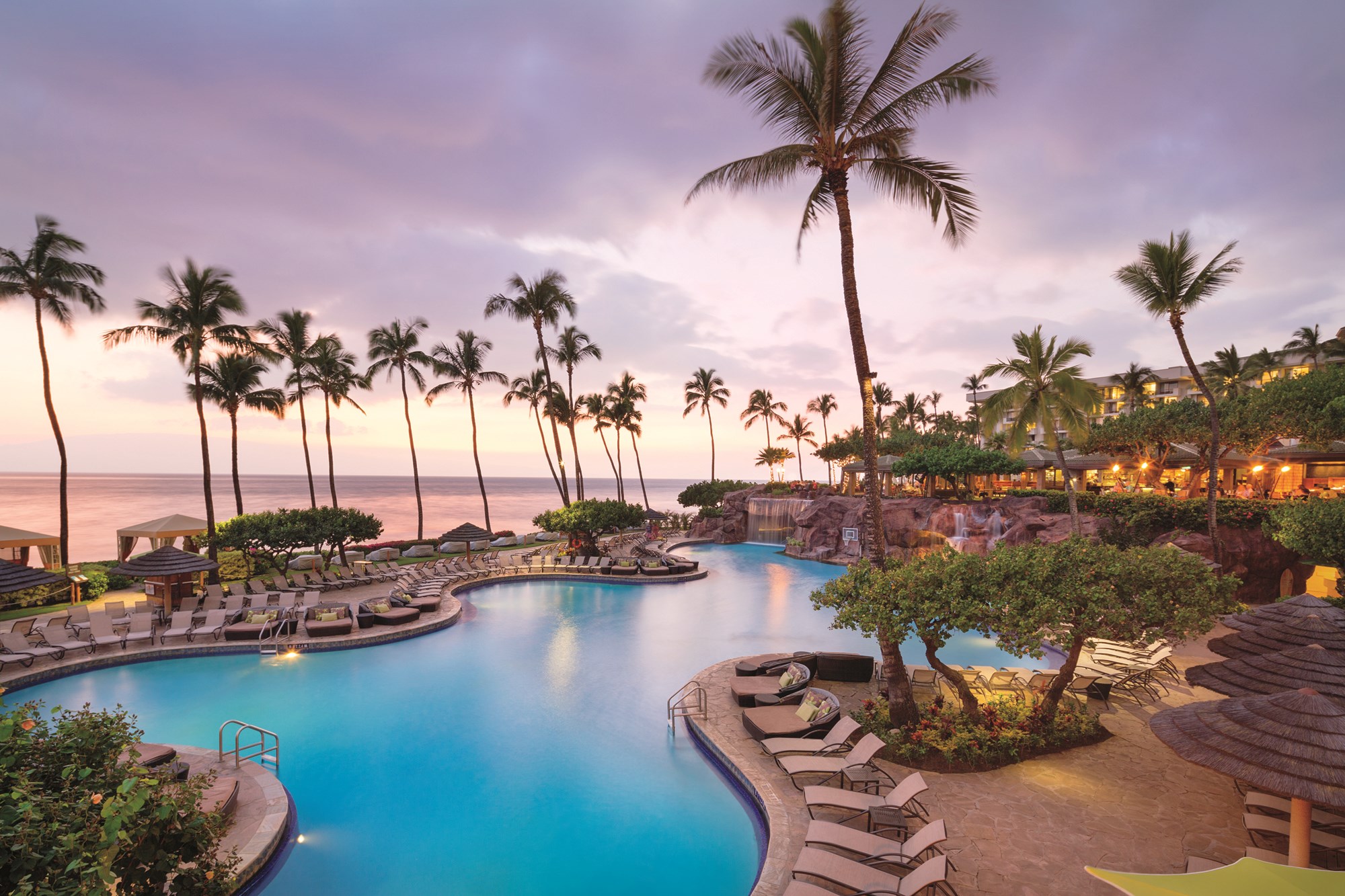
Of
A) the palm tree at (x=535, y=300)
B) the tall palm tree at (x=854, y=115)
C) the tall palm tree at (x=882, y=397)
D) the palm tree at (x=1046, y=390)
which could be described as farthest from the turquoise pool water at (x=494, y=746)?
Answer: the tall palm tree at (x=882, y=397)

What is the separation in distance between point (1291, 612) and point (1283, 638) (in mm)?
1499

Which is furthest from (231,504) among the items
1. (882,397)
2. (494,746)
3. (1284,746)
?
(1284,746)

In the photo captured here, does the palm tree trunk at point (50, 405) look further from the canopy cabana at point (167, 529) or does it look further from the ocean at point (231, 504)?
the ocean at point (231, 504)

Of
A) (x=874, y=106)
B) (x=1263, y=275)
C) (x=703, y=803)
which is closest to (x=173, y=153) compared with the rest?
(x=874, y=106)

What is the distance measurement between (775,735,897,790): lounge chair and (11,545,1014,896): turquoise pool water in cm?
105

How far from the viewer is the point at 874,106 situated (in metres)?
9.45

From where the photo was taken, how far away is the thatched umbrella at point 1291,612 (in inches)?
340

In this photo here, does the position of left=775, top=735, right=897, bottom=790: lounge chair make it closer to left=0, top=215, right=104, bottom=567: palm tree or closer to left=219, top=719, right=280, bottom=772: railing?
left=219, top=719, right=280, bottom=772: railing

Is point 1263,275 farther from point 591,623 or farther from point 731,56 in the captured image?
point 591,623

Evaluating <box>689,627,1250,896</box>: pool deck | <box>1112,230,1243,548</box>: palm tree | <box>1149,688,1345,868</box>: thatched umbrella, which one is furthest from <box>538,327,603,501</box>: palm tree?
<box>1149,688,1345,868</box>: thatched umbrella

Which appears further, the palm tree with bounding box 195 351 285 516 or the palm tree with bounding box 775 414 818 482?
the palm tree with bounding box 775 414 818 482

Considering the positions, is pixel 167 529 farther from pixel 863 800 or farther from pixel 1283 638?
pixel 1283 638

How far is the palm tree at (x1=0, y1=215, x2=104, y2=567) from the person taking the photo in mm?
19969

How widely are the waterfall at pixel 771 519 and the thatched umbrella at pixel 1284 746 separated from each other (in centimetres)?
3452
